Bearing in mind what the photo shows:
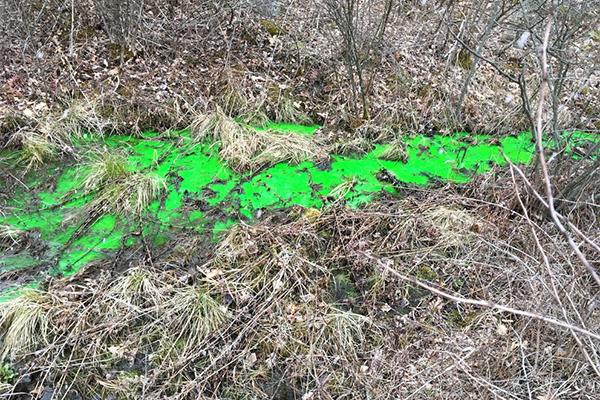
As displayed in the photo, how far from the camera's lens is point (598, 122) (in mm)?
4926

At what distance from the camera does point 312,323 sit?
108 inches

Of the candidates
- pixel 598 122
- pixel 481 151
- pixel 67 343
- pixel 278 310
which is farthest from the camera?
pixel 598 122

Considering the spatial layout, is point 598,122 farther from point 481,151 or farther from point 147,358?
point 147,358

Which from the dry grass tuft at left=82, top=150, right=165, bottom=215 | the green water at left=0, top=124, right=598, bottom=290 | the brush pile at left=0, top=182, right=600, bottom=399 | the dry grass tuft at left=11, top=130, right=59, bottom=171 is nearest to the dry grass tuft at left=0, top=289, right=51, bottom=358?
the brush pile at left=0, top=182, right=600, bottom=399

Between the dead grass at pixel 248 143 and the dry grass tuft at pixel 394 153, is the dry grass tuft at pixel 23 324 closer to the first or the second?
the dead grass at pixel 248 143

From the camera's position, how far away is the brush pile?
97.3 inches

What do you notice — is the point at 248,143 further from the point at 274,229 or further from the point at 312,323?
the point at 312,323

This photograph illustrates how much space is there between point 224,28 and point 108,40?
118cm

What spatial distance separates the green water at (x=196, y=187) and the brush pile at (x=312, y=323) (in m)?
0.29

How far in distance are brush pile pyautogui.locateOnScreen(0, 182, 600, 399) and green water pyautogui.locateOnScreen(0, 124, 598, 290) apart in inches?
11.3

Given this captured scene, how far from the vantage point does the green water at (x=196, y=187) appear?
11.0ft

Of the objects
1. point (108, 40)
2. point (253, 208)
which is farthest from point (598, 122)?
point (108, 40)

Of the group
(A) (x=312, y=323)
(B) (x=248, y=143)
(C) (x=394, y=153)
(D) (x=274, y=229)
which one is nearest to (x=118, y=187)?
(B) (x=248, y=143)

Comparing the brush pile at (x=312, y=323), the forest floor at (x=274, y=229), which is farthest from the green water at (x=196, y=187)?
the brush pile at (x=312, y=323)
